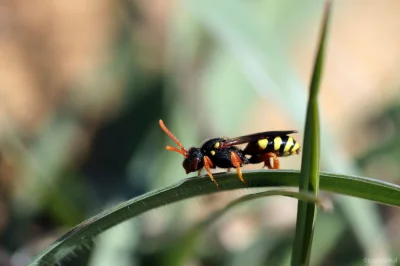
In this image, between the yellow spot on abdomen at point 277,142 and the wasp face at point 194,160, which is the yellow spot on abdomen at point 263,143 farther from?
the wasp face at point 194,160

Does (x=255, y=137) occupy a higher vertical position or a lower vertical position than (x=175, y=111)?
higher

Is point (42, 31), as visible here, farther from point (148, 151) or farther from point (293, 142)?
point (293, 142)

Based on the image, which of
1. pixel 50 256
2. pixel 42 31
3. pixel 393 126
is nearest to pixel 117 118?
pixel 42 31

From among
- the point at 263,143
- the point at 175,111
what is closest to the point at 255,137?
the point at 263,143

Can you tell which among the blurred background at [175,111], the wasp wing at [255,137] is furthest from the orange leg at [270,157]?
the blurred background at [175,111]

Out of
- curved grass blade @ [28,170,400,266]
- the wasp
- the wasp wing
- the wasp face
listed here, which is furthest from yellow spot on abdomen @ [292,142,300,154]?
curved grass blade @ [28,170,400,266]

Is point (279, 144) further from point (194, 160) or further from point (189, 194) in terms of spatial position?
point (189, 194)
